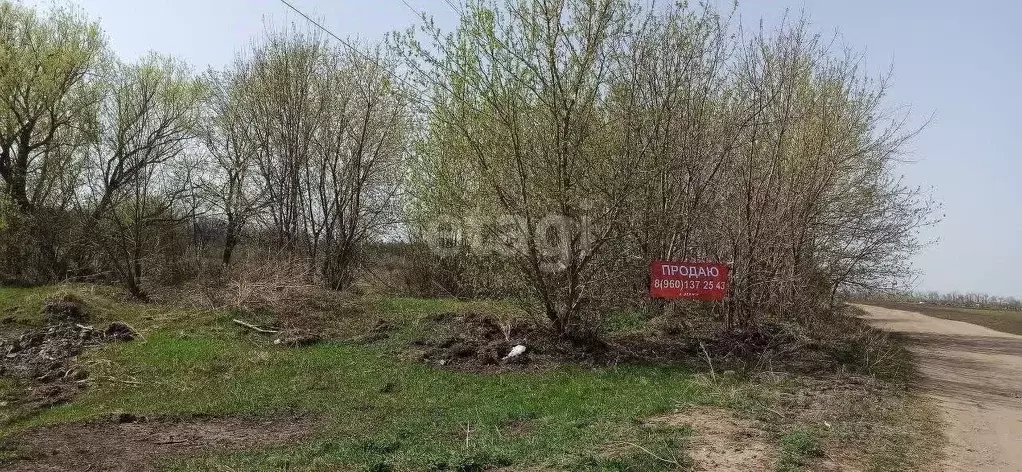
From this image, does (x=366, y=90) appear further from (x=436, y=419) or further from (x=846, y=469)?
(x=846, y=469)

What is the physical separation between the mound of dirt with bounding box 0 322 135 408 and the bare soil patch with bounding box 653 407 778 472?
776 cm

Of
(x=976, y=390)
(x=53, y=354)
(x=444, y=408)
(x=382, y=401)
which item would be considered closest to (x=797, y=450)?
(x=444, y=408)

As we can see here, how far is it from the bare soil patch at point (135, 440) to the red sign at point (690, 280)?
6.12 m

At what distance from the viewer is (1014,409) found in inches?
341

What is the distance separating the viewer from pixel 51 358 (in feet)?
35.4

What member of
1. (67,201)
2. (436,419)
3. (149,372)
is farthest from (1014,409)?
(67,201)

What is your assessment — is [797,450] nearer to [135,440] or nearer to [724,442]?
[724,442]

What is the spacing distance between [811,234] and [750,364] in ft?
21.3

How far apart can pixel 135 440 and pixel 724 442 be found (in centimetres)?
575

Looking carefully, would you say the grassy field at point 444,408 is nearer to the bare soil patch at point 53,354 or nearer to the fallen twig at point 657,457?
the fallen twig at point 657,457

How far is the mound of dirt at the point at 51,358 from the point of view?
9.18 m

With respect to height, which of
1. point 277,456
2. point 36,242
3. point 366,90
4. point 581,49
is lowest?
point 277,456

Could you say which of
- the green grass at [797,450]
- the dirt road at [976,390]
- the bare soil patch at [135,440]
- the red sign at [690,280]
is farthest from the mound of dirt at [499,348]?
the dirt road at [976,390]

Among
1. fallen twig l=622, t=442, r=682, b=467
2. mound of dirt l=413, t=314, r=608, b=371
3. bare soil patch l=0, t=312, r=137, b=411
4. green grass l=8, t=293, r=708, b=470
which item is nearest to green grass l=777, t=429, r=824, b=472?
fallen twig l=622, t=442, r=682, b=467
